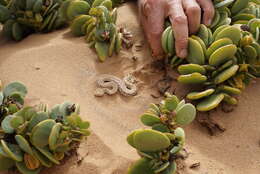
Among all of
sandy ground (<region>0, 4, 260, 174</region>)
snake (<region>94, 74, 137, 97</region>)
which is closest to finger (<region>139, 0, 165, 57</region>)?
sandy ground (<region>0, 4, 260, 174</region>)

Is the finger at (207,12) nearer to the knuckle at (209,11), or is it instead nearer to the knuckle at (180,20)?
the knuckle at (209,11)

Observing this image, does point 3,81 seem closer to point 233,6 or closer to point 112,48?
point 112,48

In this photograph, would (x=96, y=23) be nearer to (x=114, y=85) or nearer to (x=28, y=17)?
(x=114, y=85)

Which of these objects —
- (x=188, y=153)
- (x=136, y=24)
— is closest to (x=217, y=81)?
(x=188, y=153)

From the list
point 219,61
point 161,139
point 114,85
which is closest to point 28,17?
point 114,85

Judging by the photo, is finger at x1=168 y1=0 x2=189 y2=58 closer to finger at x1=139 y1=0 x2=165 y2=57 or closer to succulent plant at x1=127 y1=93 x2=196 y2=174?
finger at x1=139 y1=0 x2=165 y2=57

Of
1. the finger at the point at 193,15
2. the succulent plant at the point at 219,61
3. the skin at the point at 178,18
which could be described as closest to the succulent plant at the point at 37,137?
the succulent plant at the point at 219,61
